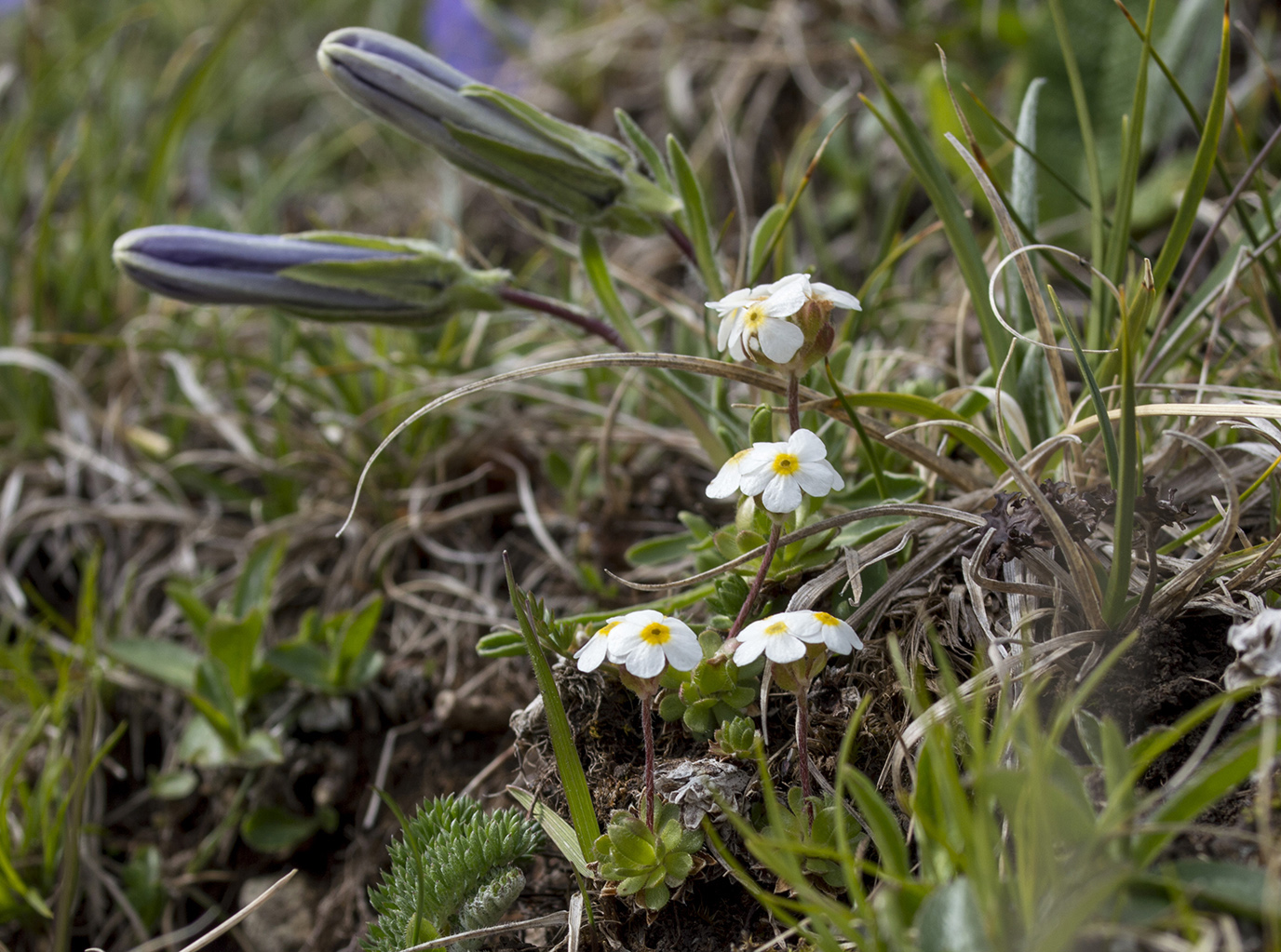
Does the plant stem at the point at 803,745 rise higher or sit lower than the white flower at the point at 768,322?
lower

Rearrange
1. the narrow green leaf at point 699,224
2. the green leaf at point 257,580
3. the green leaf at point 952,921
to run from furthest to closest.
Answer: the green leaf at point 257,580
the narrow green leaf at point 699,224
the green leaf at point 952,921

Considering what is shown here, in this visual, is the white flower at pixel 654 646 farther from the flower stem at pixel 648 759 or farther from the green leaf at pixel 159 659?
the green leaf at pixel 159 659

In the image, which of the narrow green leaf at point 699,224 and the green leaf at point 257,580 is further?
the green leaf at point 257,580

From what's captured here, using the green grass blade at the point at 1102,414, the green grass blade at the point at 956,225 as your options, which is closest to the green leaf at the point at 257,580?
the green grass blade at the point at 956,225

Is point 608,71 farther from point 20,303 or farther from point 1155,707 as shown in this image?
point 1155,707

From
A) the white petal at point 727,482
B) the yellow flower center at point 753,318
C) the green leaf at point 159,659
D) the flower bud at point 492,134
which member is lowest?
the green leaf at point 159,659

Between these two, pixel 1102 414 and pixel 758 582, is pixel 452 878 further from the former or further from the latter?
pixel 1102 414

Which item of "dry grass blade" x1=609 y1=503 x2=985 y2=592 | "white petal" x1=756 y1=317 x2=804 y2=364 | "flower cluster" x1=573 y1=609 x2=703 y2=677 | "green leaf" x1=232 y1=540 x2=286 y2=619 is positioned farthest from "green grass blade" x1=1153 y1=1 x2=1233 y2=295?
"green leaf" x1=232 y1=540 x2=286 y2=619

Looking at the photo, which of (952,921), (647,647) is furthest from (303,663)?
(952,921)
